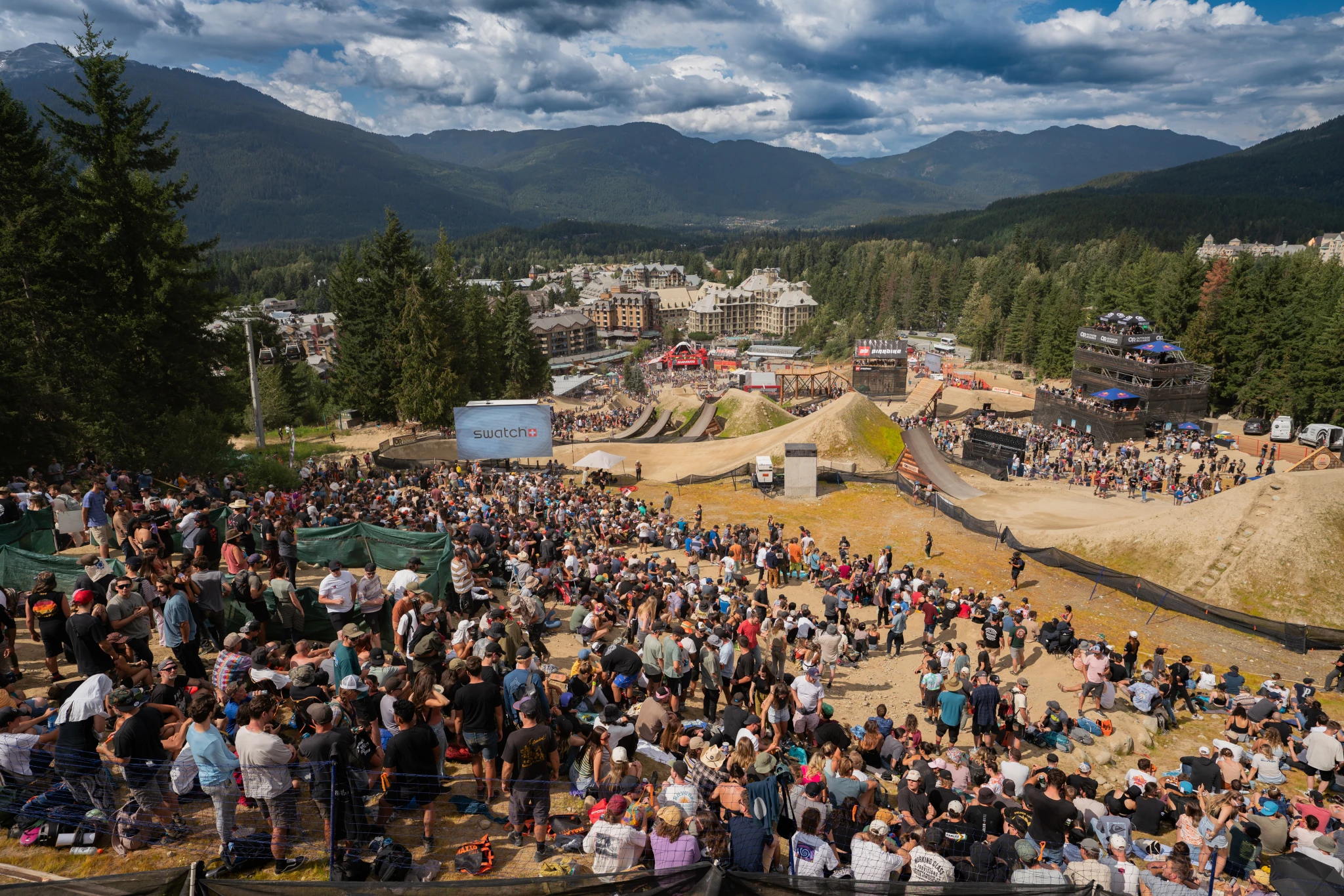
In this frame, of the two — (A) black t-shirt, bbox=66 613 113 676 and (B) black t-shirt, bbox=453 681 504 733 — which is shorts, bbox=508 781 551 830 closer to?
(B) black t-shirt, bbox=453 681 504 733

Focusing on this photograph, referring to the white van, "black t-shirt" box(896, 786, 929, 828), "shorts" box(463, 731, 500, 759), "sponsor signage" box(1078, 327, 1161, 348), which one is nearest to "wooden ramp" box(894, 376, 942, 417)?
"sponsor signage" box(1078, 327, 1161, 348)

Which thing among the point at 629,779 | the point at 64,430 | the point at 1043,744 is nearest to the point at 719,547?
the point at 1043,744

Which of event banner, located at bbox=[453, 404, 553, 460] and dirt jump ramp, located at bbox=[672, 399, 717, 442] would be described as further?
dirt jump ramp, located at bbox=[672, 399, 717, 442]

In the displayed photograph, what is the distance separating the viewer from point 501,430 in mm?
32688

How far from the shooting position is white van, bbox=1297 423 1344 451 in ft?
148

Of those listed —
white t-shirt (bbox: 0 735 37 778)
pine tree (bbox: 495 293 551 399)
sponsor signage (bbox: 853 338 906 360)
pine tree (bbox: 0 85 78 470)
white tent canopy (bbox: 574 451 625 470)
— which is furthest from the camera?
sponsor signage (bbox: 853 338 906 360)

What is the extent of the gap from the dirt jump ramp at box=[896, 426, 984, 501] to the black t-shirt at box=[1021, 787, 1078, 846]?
26173mm

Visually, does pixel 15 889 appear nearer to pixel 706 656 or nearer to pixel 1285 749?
pixel 706 656

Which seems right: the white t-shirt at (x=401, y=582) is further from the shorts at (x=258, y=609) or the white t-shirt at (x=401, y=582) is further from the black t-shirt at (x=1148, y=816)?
the black t-shirt at (x=1148, y=816)

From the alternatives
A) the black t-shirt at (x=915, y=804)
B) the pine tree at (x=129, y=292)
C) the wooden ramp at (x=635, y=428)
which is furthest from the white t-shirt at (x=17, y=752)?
the wooden ramp at (x=635, y=428)

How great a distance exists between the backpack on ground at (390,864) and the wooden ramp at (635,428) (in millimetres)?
46905

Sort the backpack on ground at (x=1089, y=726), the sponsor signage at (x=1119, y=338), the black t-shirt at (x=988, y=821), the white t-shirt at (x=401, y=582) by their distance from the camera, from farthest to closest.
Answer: the sponsor signage at (x=1119, y=338)
the backpack on ground at (x=1089, y=726)
the white t-shirt at (x=401, y=582)
the black t-shirt at (x=988, y=821)

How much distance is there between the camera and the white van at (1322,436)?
45.1 m

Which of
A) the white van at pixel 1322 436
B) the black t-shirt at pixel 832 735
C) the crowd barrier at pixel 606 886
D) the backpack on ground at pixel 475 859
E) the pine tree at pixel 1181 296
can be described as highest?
the pine tree at pixel 1181 296
